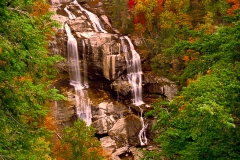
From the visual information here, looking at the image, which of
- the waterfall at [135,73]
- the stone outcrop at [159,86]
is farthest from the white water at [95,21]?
the stone outcrop at [159,86]

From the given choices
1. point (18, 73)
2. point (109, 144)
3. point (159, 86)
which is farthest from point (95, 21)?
point (18, 73)

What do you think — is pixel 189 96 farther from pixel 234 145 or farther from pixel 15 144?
pixel 15 144

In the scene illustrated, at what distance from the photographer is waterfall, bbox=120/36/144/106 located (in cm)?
2816

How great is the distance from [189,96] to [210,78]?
2.41 feet

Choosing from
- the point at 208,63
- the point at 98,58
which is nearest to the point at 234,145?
the point at 208,63

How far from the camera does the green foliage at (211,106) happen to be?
5691 millimetres

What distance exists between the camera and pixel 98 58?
28.5 m

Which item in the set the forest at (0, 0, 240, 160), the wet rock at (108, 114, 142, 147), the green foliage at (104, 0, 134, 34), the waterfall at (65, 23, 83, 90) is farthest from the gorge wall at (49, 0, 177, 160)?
the forest at (0, 0, 240, 160)

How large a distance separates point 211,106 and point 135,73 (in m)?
23.4

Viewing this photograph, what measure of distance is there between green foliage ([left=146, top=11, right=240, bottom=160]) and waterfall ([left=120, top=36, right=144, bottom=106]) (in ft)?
61.7

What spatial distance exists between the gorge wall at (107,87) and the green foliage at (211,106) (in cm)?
1628

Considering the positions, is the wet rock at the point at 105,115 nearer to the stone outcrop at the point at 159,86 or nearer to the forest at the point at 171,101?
the stone outcrop at the point at 159,86

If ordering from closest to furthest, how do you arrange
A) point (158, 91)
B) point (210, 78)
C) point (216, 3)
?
point (210, 78) → point (158, 91) → point (216, 3)

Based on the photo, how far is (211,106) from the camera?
5324mm
